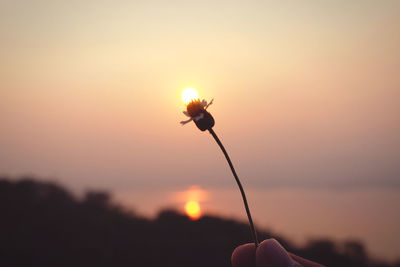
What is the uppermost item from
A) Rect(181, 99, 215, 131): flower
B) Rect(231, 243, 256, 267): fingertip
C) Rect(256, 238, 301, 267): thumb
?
Rect(181, 99, 215, 131): flower

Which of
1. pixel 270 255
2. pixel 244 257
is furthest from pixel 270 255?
pixel 244 257

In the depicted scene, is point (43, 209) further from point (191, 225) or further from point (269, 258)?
point (269, 258)

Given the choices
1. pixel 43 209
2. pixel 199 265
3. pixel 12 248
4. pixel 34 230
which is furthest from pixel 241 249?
pixel 43 209

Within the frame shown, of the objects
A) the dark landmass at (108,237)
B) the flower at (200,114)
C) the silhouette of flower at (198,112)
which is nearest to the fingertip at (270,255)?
the silhouette of flower at (198,112)

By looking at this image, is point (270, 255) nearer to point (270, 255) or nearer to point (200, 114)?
point (270, 255)

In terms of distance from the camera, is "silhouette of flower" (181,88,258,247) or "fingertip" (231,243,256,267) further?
"fingertip" (231,243,256,267)

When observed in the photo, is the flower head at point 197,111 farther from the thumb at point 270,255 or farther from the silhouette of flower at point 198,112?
the thumb at point 270,255

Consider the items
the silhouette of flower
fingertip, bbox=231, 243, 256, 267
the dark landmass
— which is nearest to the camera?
the silhouette of flower

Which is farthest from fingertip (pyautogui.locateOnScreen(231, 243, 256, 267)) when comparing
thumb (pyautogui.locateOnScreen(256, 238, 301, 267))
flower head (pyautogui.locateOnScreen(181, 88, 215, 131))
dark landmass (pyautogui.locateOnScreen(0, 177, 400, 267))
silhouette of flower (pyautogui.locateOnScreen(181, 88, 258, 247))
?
dark landmass (pyautogui.locateOnScreen(0, 177, 400, 267))

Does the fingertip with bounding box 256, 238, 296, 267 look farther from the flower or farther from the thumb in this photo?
the flower
